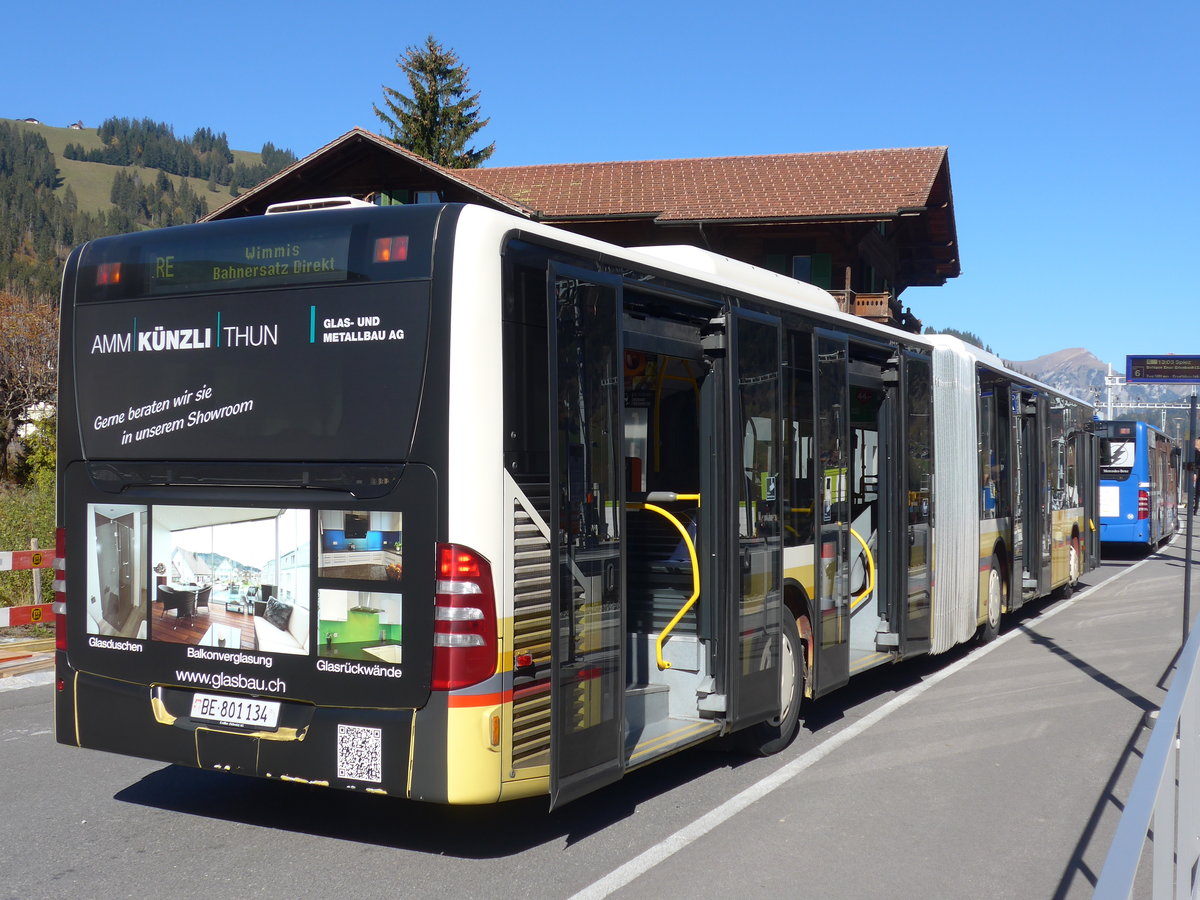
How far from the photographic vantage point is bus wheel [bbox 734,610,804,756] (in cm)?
785

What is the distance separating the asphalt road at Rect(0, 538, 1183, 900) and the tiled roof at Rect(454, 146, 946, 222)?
27.9 metres

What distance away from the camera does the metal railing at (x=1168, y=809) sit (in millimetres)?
2455

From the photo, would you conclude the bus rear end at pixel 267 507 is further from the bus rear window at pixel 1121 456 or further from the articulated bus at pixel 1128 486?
the bus rear window at pixel 1121 456

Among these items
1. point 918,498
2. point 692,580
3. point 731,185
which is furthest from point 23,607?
point 731,185

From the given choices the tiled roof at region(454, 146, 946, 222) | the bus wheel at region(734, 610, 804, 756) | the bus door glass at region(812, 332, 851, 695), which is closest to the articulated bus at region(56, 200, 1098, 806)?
the bus wheel at region(734, 610, 804, 756)

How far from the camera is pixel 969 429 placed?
12.1 meters

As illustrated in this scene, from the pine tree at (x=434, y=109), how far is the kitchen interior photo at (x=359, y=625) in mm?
51918

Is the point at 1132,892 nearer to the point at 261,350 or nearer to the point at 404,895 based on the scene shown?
the point at 404,895

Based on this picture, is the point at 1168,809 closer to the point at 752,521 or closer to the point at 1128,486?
the point at 752,521

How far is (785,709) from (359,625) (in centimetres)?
366

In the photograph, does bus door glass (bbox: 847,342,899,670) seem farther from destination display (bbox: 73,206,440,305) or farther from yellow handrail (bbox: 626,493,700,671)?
destination display (bbox: 73,206,440,305)

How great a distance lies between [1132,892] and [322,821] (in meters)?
4.78

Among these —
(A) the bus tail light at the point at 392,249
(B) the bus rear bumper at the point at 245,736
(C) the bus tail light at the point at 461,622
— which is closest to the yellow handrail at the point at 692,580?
(C) the bus tail light at the point at 461,622

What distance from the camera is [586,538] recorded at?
5.62m
